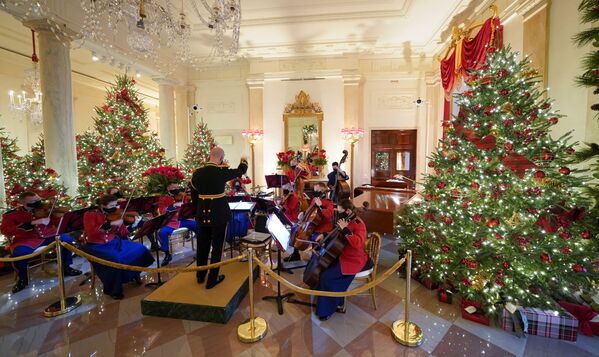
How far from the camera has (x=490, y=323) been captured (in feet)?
9.76

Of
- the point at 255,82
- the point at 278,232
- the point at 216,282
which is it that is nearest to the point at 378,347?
the point at 278,232

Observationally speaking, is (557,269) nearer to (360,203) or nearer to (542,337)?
(542,337)

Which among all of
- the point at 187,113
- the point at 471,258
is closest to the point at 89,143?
the point at 187,113

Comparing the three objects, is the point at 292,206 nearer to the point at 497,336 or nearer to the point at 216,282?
the point at 216,282

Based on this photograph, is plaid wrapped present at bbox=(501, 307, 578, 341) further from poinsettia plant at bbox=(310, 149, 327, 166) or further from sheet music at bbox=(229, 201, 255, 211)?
poinsettia plant at bbox=(310, 149, 327, 166)

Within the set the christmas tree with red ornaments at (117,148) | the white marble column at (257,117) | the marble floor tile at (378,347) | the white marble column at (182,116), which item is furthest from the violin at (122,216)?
the white marble column at (182,116)

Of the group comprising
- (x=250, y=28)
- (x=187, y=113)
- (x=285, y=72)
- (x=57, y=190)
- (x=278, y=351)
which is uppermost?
(x=250, y=28)

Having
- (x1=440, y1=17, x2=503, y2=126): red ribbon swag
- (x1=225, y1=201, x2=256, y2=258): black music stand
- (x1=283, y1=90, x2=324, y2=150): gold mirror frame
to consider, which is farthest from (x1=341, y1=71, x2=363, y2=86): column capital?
(x1=225, y1=201, x2=256, y2=258): black music stand

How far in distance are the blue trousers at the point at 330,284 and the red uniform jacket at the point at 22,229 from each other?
4.44 meters

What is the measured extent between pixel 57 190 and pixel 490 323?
23.8 feet

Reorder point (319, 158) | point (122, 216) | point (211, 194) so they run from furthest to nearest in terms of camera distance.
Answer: point (319, 158) < point (122, 216) < point (211, 194)

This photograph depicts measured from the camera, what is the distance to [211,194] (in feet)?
11.0

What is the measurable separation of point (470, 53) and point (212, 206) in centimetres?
668

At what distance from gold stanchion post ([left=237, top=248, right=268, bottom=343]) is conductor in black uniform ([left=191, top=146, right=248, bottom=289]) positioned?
796mm
